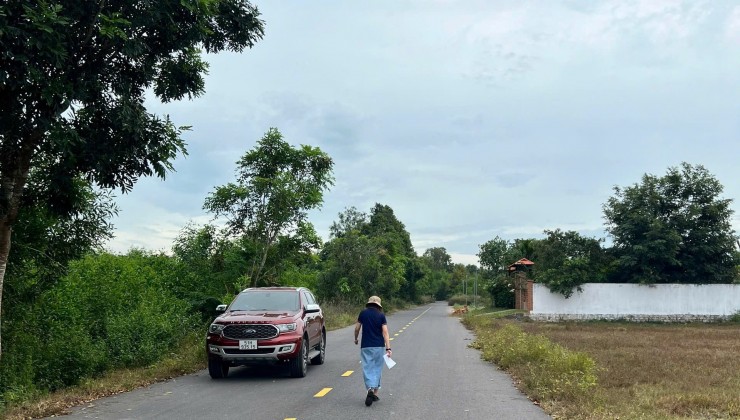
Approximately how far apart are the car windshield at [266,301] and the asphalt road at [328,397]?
1.39 meters

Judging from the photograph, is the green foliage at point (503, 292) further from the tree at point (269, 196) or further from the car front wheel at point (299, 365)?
the car front wheel at point (299, 365)

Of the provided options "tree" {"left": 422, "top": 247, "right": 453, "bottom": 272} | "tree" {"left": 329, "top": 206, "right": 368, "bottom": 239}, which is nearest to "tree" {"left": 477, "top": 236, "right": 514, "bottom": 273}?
"tree" {"left": 329, "top": 206, "right": 368, "bottom": 239}

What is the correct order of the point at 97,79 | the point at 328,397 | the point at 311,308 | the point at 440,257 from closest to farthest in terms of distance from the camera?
the point at 97,79
the point at 328,397
the point at 311,308
the point at 440,257

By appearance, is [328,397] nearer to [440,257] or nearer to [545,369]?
[545,369]

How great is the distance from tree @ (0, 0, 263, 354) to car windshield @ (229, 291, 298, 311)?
188 inches

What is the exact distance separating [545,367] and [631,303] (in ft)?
92.9

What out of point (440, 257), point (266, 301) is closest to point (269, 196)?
point (266, 301)

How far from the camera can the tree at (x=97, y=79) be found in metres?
7.44

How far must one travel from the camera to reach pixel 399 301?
249ft

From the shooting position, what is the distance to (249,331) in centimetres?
1225

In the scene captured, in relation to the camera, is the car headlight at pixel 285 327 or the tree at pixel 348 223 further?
the tree at pixel 348 223

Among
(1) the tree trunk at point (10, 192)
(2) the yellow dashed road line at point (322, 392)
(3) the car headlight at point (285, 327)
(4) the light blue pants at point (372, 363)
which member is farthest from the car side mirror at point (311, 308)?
(1) the tree trunk at point (10, 192)

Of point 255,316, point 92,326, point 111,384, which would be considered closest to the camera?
point 111,384

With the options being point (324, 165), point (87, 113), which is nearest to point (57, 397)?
point (87, 113)
